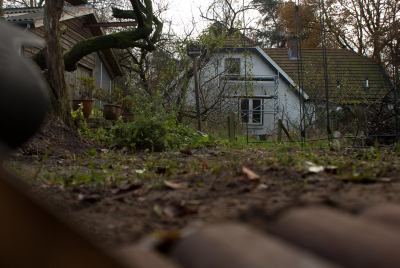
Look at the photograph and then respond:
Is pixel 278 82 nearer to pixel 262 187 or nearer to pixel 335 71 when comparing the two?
pixel 335 71

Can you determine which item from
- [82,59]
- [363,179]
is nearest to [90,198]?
[363,179]

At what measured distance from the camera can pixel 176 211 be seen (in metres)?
1.27

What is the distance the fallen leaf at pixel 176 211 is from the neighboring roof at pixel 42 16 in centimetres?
926

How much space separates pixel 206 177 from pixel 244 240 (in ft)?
3.05

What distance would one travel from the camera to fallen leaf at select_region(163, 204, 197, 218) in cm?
123

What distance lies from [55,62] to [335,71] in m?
13.0

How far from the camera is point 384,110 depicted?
244 inches

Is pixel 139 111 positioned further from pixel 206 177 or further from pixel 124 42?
pixel 206 177

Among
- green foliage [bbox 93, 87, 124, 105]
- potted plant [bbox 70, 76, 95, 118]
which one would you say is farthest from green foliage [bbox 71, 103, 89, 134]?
green foliage [bbox 93, 87, 124, 105]

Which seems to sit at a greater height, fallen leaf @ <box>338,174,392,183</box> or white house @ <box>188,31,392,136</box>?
white house @ <box>188,31,392,136</box>

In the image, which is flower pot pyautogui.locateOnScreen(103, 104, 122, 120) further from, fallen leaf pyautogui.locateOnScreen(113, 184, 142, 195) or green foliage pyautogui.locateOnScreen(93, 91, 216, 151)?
fallen leaf pyautogui.locateOnScreen(113, 184, 142, 195)

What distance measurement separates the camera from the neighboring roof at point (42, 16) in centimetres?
924

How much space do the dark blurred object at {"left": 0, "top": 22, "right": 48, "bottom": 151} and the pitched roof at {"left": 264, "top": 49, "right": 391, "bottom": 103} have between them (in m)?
11.0

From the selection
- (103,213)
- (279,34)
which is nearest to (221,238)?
(103,213)
